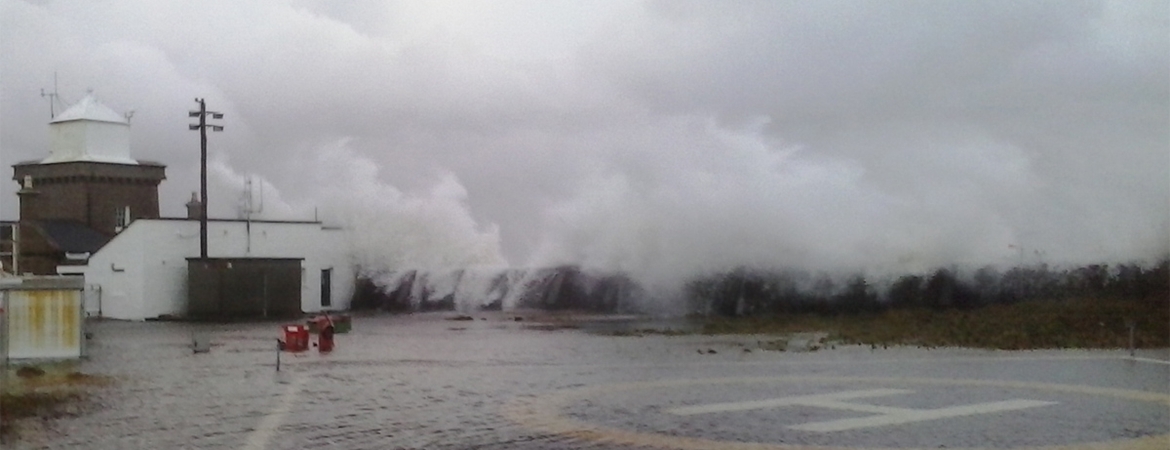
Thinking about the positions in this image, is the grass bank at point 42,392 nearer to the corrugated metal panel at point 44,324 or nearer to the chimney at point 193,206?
the corrugated metal panel at point 44,324

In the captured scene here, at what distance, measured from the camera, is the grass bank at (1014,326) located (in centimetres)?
2592

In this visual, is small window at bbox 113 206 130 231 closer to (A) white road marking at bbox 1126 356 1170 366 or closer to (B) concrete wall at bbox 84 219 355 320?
(B) concrete wall at bbox 84 219 355 320

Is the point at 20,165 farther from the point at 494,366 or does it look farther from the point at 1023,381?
the point at 1023,381

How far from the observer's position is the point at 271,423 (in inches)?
551

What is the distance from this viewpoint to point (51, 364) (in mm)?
22500

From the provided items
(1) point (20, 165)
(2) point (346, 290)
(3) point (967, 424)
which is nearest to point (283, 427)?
(3) point (967, 424)

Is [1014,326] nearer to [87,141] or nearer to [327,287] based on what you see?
[327,287]

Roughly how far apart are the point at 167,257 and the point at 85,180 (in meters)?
12.4

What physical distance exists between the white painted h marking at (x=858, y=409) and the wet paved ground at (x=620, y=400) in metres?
0.03

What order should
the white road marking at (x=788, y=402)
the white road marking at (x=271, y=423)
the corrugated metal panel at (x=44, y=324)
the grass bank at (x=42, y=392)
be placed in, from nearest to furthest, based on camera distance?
the white road marking at (x=271, y=423) → the white road marking at (x=788, y=402) → the grass bank at (x=42, y=392) → the corrugated metal panel at (x=44, y=324)

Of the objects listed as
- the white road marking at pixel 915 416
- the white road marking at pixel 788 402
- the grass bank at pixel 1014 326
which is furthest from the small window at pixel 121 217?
the white road marking at pixel 915 416

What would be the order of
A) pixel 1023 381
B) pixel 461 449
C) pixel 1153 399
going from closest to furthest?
pixel 461 449, pixel 1153 399, pixel 1023 381

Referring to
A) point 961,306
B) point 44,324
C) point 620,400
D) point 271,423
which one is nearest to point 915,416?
point 620,400

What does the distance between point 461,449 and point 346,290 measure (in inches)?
1735
